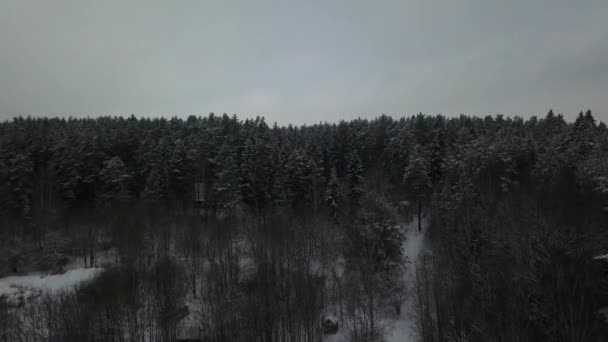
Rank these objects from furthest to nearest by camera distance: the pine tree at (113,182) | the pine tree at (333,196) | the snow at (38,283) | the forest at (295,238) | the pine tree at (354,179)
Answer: the pine tree at (354,179) → the pine tree at (113,182) → the pine tree at (333,196) → the snow at (38,283) → the forest at (295,238)

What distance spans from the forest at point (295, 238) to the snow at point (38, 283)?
1414 mm

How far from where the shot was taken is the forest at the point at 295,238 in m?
16.4

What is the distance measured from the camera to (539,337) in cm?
1422

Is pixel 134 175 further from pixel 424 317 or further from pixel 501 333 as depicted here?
pixel 501 333

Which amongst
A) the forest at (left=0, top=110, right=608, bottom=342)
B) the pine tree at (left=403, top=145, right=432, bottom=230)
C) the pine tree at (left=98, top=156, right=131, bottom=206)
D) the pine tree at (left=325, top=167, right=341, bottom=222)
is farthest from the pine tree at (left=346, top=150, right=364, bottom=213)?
the pine tree at (left=98, top=156, right=131, bottom=206)

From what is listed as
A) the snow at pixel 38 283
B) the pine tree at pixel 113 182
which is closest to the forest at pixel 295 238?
the pine tree at pixel 113 182

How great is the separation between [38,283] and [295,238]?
968 inches

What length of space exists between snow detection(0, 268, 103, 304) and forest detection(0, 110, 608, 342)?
1414 mm

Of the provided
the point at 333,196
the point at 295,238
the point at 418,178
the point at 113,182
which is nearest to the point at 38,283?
the point at 113,182

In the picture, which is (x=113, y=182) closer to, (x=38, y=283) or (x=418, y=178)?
(x=38, y=283)

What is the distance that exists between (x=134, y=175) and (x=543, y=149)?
57516 millimetres

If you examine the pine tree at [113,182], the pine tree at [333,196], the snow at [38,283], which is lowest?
the snow at [38,283]

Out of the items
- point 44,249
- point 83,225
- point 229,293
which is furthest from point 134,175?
point 229,293

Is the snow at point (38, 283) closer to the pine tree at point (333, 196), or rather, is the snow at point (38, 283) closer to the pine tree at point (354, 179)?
the pine tree at point (333, 196)
